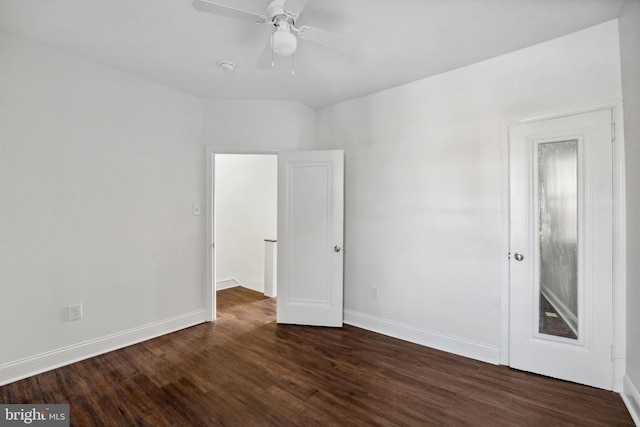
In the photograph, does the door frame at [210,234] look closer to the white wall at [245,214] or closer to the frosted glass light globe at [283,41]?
the white wall at [245,214]

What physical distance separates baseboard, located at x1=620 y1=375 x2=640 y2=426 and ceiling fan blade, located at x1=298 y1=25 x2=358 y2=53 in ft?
9.29

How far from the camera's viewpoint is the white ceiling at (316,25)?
1.92 m

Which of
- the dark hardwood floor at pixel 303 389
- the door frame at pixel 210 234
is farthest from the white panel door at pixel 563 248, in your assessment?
the door frame at pixel 210 234

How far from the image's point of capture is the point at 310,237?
344 centimetres

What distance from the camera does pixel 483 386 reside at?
2193 millimetres

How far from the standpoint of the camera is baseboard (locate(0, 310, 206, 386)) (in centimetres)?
223

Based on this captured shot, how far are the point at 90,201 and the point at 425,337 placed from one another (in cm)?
342

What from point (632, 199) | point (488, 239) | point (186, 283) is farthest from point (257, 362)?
point (632, 199)

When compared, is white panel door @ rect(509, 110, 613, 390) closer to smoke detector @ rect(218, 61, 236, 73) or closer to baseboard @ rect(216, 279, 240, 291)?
smoke detector @ rect(218, 61, 236, 73)

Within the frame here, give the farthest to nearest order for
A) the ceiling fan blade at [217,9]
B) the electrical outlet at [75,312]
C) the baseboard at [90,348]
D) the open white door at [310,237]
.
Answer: the open white door at [310,237] → the electrical outlet at [75,312] → the baseboard at [90,348] → the ceiling fan blade at [217,9]

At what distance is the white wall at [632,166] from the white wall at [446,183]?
0.47ft

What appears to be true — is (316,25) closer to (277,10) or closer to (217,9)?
(277,10)

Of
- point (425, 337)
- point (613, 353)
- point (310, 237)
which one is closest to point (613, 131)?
point (613, 353)
